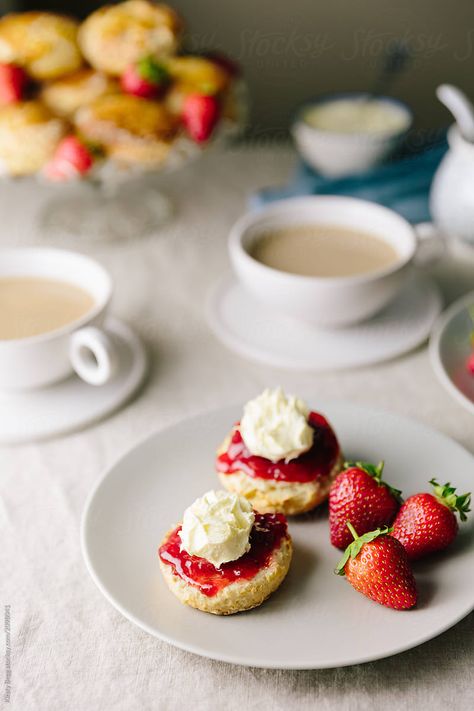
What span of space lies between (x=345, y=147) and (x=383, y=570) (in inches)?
39.9

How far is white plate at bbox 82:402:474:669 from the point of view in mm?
754

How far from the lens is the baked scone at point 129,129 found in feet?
4.60

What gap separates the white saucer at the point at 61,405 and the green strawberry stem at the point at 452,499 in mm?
460

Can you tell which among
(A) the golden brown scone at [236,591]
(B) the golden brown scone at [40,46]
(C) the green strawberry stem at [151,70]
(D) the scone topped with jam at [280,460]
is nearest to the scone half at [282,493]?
(D) the scone topped with jam at [280,460]

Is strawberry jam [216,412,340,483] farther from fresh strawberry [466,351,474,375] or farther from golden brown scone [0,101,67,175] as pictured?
golden brown scone [0,101,67,175]

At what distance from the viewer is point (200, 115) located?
142 centimetres

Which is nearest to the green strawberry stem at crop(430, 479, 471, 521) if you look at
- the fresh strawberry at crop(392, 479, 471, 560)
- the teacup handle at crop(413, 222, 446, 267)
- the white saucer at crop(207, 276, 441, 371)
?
the fresh strawberry at crop(392, 479, 471, 560)

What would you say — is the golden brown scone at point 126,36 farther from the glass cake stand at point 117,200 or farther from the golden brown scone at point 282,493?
the golden brown scone at point 282,493

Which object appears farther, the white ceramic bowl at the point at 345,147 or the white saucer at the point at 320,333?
the white ceramic bowl at the point at 345,147

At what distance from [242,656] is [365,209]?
2.61 ft

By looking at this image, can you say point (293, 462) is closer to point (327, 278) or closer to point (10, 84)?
point (327, 278)

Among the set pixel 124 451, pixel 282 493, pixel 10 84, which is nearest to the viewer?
pixel 282 493

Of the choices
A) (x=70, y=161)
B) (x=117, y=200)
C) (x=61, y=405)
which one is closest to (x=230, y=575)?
(x=61, y=405)

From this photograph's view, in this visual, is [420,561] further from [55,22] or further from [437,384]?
[55,22]
